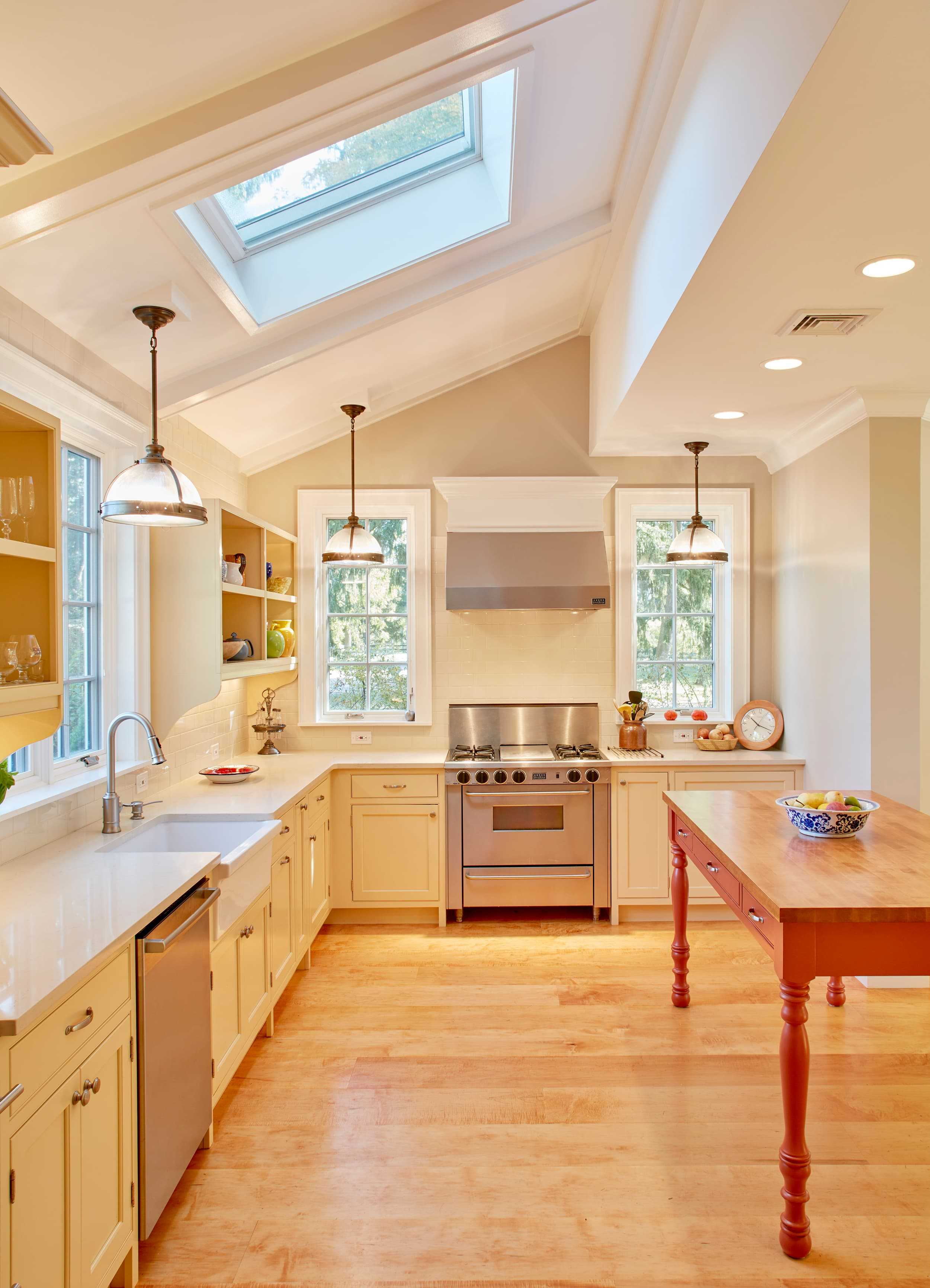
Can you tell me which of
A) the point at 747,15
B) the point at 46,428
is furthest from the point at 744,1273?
the point at 747,15

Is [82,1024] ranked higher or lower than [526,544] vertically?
lower

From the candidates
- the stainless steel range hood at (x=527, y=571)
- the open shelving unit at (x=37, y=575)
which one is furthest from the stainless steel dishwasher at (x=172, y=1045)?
the stainless steel range hood at (x=527, y=571)

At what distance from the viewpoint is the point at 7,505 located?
204 cm

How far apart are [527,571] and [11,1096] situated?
353 cm

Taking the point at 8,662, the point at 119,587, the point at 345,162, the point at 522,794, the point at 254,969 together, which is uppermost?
the point at 345,162

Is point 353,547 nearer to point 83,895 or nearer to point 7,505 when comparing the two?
point 7,505

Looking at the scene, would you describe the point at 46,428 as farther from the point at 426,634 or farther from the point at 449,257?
the point at 426,634

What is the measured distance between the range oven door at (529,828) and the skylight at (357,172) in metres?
2.84

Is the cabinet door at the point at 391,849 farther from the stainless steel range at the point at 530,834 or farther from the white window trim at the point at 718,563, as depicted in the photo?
the white window trim at the point at 718,563

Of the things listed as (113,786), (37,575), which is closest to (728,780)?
(113,786)

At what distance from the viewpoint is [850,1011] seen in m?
3.41

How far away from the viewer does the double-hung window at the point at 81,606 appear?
2.96 meters

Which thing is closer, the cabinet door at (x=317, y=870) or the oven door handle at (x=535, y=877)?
the cabinet door at (x=317, y=870)

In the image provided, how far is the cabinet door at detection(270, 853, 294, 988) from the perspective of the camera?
315cm
